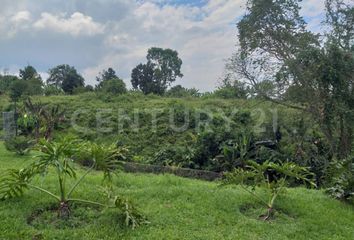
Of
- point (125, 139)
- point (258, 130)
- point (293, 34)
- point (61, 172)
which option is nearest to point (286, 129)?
point (258, 130)

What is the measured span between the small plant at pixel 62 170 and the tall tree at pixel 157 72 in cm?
1879

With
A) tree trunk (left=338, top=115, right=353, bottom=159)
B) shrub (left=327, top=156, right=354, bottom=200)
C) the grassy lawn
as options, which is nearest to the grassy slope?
tree trunk (left=338, top=115, right=353, bottom=159)

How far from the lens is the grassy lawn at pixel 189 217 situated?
130 inches

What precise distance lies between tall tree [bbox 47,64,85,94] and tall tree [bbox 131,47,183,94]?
11.0ft

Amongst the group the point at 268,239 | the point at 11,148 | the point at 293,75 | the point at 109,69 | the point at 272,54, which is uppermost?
the point at 109,69

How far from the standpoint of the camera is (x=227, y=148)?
8.65 meters

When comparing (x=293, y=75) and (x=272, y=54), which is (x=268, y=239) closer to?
(x=293, y=75)

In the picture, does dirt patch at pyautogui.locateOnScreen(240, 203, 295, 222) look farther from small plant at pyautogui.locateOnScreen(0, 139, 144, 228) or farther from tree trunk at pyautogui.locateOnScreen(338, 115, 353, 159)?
tree trunk at pyautogui.locateOnScreen(338, 115, 353, 159)

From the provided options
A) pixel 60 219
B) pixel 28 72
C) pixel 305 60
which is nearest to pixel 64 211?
pixel 60 219

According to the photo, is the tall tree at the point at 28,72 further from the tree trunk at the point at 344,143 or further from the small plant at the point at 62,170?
the small plant at the point at 62,170

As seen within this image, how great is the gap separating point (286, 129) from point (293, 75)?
1854 mm

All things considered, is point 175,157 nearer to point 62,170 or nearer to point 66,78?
point 62,170
